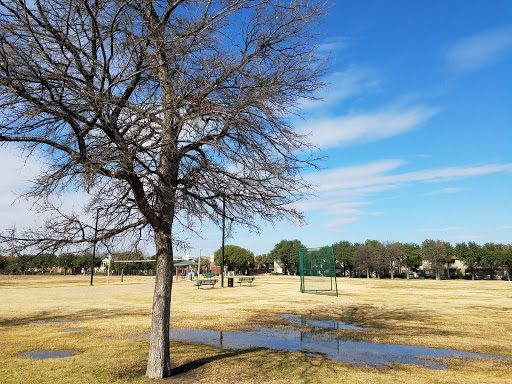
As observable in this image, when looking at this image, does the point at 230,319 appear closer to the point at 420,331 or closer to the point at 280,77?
the point at 420,331

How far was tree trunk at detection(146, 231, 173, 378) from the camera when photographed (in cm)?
696

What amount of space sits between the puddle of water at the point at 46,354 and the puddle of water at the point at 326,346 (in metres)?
2.47

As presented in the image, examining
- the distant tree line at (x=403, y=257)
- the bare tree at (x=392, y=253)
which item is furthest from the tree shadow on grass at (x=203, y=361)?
the bare tree at (x=392, y=253)

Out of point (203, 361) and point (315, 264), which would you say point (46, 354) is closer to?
point (203, 361)

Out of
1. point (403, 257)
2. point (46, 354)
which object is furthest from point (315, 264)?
point (403, 257)

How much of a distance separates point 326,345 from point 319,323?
4168 mm

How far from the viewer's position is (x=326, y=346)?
10.1 metres

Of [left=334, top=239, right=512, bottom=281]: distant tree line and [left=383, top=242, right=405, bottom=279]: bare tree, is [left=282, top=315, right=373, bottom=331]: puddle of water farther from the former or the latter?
[left=383, top=242, right=405, bottom=279]: bare tree

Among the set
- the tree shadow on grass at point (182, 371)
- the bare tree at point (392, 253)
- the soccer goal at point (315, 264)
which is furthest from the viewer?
the bare tree at point (392, 253)

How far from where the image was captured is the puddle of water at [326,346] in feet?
28.2

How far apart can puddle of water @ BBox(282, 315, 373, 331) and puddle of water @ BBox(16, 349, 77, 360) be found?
8414 mm

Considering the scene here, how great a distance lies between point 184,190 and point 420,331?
1028cm

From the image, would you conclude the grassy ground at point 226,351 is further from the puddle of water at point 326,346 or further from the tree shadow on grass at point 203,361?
the puddle of water at point 326,346

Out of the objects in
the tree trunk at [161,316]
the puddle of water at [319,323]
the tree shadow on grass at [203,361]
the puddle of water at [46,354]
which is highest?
the tree trunk at [161,316]
